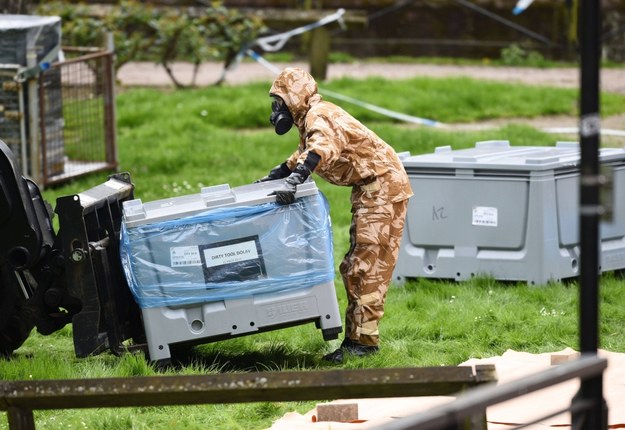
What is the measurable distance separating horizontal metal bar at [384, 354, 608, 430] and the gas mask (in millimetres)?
3453

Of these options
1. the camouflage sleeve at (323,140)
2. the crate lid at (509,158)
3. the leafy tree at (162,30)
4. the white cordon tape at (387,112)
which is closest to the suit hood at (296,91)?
the camouflage sleeve at (323,140)

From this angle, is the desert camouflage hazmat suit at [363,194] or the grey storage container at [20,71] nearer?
the desert camouflage hazmat suit at [363,194]

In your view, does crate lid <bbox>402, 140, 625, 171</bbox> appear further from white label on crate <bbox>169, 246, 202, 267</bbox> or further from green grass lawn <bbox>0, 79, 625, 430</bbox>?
white label on crate <bbox>169, 246, 202, 267</bbox>

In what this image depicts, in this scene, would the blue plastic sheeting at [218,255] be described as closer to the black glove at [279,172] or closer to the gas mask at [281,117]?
the gas mask at [281,117]

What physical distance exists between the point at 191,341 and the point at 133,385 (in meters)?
2.45

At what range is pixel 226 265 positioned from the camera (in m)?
6.02

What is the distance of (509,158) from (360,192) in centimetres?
200

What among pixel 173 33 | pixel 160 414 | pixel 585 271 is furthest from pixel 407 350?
pixel 173 33

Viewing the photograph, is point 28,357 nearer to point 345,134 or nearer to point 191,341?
point 191,341

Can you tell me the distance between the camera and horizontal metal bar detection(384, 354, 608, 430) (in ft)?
8.64

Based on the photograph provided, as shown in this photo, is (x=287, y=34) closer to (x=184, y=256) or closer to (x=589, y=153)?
(x=184, y=256)

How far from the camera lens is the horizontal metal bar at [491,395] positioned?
263 centimetres

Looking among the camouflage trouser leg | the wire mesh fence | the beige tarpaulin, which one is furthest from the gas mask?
the wire mesh fence

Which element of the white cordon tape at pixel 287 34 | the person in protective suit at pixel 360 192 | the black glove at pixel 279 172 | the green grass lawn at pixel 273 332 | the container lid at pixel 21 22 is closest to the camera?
the green grass lawn at pixel 273 332
